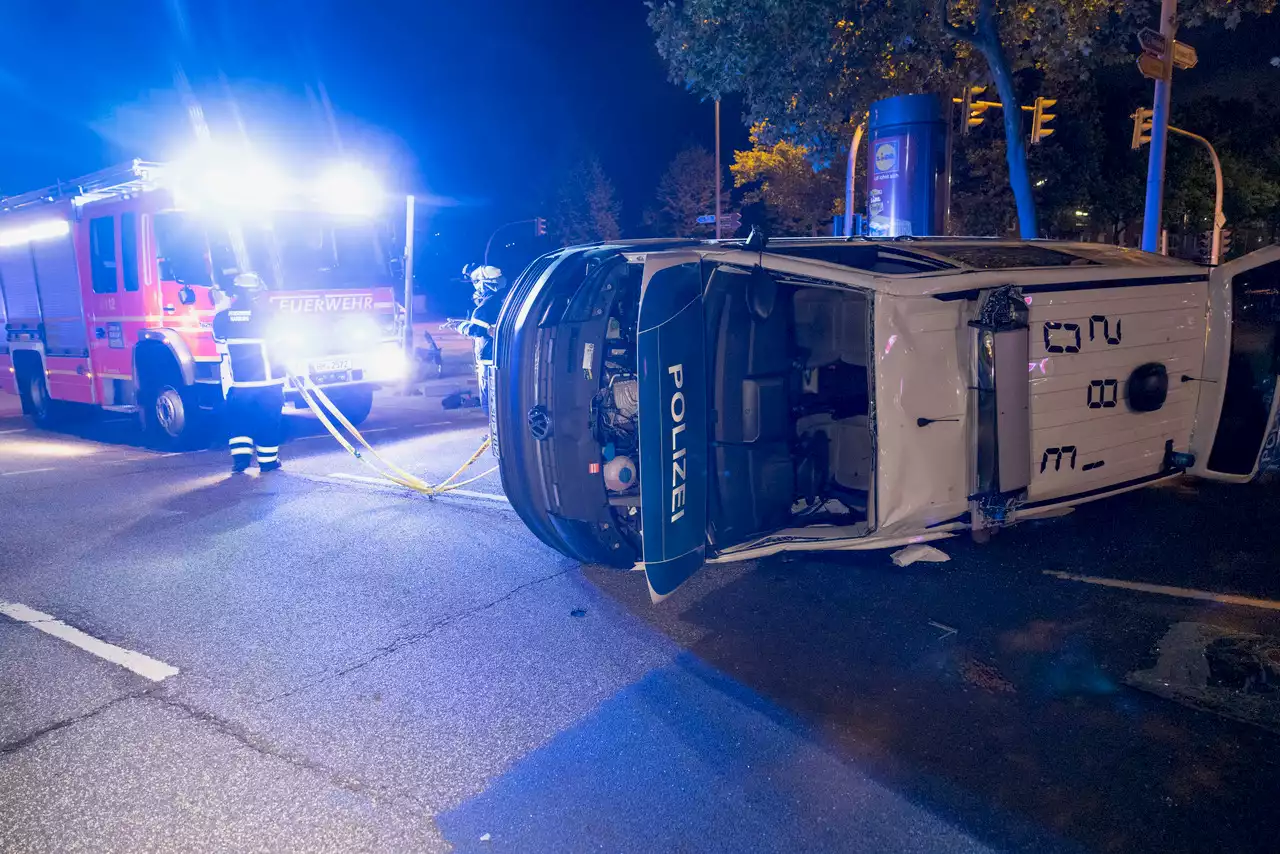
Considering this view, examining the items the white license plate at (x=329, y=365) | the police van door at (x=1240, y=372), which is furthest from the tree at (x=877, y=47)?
the white license plate at (x=329, y=365)

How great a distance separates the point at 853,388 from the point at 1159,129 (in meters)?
8.98

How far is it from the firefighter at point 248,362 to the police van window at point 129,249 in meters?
1.49

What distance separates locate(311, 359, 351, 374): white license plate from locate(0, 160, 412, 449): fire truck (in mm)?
16

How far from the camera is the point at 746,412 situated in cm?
487

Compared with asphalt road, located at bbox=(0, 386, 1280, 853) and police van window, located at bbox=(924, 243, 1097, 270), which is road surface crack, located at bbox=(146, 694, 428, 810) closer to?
asphalt road, located at bbox=(0, 386, 1280, 853)

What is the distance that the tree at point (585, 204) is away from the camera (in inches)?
1608

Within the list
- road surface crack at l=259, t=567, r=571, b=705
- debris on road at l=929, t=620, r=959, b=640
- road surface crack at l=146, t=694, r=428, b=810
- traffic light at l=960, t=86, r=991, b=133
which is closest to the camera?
road surface crack at l=146, t=694, r=428, b=810

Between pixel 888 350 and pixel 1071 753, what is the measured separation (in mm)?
1996

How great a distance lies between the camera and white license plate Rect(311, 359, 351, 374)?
960cm

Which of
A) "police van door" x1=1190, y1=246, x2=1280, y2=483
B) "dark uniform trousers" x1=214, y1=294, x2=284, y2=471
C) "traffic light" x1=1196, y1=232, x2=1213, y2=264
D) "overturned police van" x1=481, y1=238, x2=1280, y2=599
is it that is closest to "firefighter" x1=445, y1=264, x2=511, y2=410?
"overturned police van" x1=481, y1=238, x2=1280, y2=599

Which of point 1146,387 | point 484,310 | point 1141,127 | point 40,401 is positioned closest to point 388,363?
point 484,310

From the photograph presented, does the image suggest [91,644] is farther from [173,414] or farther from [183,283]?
[173,414]

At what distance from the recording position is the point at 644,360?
4.09m

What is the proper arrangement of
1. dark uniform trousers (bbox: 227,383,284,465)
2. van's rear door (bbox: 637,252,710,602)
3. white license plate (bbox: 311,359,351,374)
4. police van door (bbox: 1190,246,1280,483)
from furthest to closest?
white license plate (bbox: 311,359,351,374) < dark uniform trousers (bbox: 227,383,284,465) < police van door (bbox: 1190,246,1280,483) < van's rear door (bbox: 637,252,710,602)
